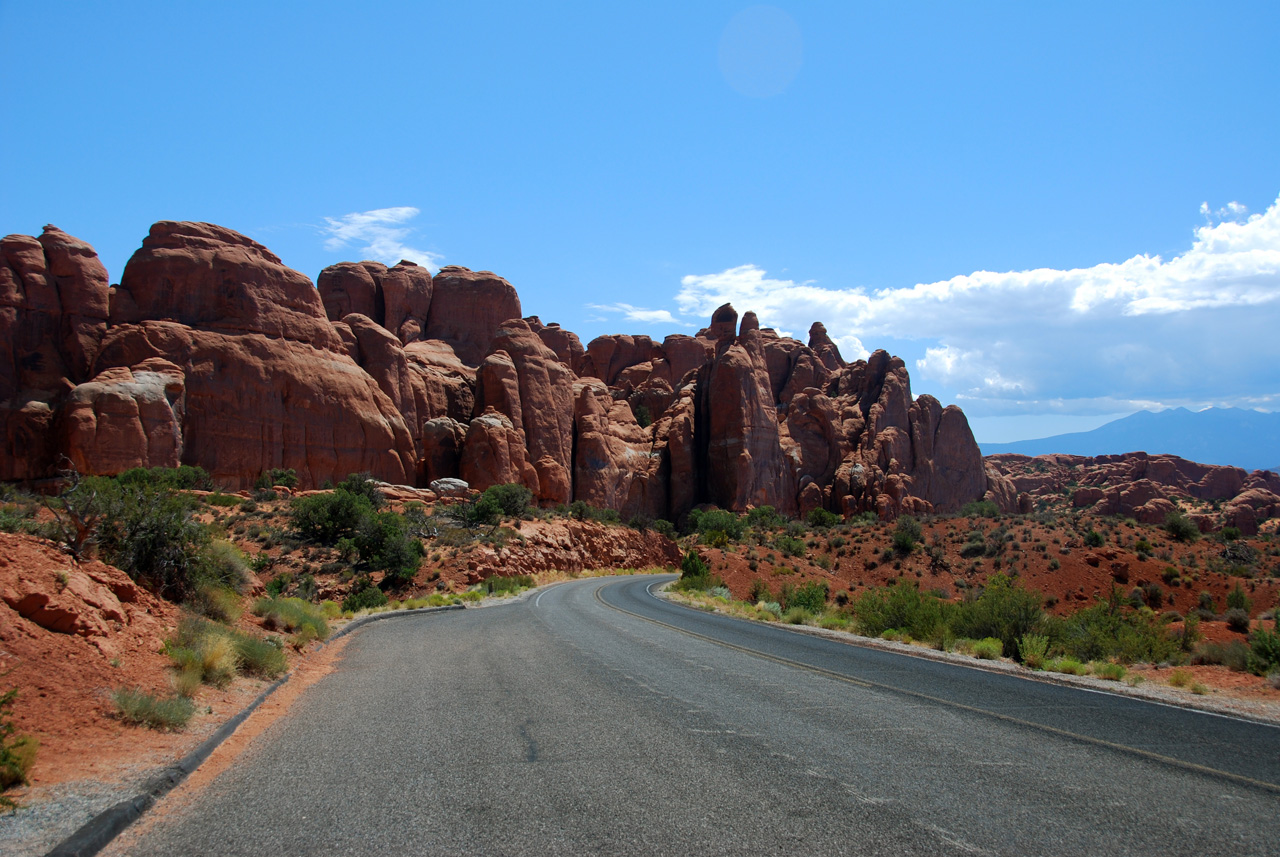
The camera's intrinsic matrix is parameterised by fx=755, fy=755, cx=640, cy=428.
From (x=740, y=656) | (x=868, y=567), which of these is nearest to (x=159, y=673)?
(x=740, y=656)

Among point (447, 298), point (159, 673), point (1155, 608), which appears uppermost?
point (447, 298)

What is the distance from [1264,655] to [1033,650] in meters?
3.38

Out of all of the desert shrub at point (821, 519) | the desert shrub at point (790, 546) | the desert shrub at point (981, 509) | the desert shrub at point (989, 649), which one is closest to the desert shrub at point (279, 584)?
the desert shrub at point (989, 649)

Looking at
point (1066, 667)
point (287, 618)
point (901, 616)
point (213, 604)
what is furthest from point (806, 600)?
point (213, 604)

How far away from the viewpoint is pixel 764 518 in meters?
62.3

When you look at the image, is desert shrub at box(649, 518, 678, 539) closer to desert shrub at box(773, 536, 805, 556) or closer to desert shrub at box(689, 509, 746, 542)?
desert shrub at box(689, 509, 746, 542)

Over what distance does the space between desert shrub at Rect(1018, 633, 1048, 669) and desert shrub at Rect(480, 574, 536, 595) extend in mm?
21102

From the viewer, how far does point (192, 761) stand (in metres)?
6.48

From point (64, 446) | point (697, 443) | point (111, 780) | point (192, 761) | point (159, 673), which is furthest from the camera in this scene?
point (697, 443)

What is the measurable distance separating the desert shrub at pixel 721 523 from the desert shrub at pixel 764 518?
111 centimetres

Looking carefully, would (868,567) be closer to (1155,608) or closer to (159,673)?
(1155,608)

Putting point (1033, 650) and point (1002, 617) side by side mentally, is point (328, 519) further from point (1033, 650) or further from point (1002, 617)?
point (1033, 650)

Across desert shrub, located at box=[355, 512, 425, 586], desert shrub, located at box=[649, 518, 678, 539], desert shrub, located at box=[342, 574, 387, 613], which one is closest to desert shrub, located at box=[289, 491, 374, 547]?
desert shrub, located at box=[355, 512, 425, 586]

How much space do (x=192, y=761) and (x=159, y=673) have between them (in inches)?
105
